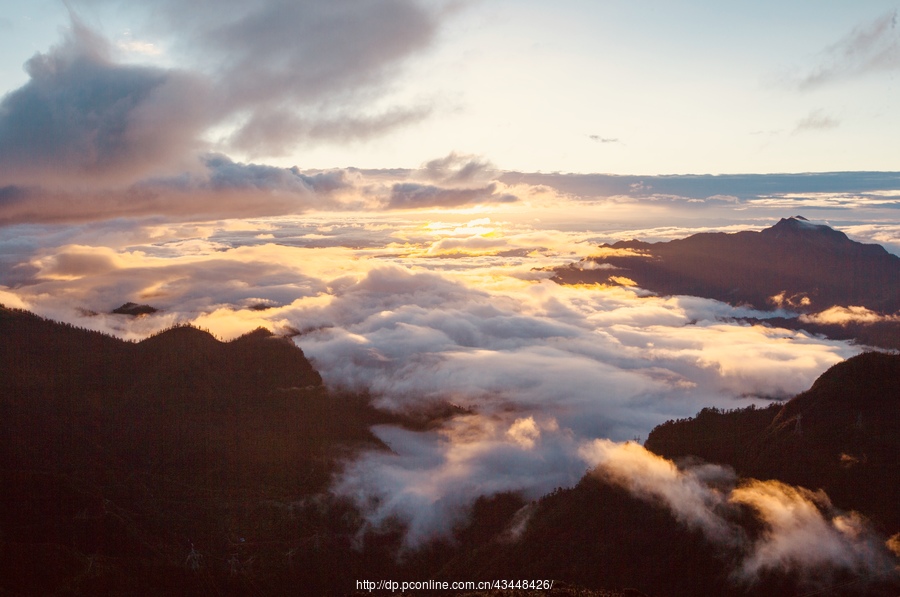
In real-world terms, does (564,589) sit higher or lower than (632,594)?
higher

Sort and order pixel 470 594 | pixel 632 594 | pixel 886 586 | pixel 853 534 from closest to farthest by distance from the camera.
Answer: pixel 470 594
pixel 632 594
pixel 886 586
pixel 853 534

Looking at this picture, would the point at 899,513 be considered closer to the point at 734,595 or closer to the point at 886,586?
the point at 886,586

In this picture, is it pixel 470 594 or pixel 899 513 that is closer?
pixel 470 594

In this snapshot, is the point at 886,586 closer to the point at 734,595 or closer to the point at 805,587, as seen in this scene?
the point at 805,587

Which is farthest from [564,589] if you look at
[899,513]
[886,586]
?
[899,513]

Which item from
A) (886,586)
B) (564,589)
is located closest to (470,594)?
(564,589)

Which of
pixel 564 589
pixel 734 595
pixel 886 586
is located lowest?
pixel 734 595

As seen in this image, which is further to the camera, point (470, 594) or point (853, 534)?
point (853, 534)

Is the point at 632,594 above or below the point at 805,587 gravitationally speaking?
above

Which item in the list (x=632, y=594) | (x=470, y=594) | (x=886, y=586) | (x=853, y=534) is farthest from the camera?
(x=853, y=534)
